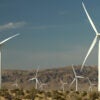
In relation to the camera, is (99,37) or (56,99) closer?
(56,99)

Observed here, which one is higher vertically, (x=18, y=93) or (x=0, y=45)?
(x=0, y=45)

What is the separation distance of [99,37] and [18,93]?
16725mm

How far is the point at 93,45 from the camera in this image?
69875 millimetres

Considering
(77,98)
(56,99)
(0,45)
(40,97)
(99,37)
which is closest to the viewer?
(77,98)

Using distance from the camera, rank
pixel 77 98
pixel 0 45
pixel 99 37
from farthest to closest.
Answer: pixel 0 45 < pixel 99 37 < pixel 77 98

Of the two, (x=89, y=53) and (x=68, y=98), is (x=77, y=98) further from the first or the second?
(x=89, y=53)

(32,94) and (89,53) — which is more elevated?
(89,53)

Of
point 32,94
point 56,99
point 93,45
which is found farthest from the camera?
point 93,45

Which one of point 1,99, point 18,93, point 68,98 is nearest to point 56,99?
point 68,98

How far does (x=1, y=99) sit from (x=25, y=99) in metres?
3.09

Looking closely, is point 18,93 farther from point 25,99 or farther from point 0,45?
point 0,45

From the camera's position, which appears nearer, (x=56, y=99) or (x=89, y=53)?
(x=56, y=99)

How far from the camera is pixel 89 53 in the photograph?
70.2 meters

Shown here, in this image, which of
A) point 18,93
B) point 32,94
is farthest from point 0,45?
point 32,94
